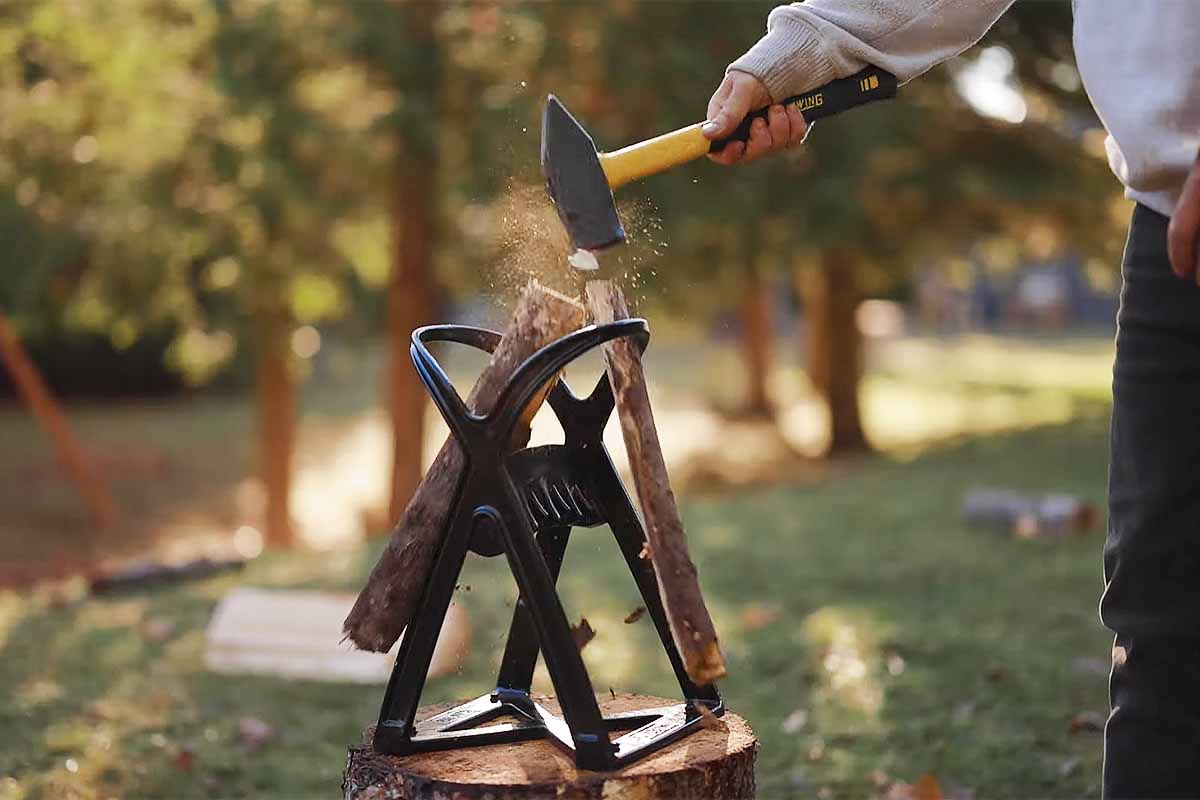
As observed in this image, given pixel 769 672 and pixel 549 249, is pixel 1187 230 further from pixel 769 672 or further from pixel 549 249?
pixel 769 672

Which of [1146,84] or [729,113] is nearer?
[1146,84]

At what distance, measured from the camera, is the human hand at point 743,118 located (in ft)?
6.88

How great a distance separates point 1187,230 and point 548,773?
114cm

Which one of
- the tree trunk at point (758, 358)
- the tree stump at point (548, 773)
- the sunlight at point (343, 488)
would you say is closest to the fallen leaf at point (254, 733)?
the tree stump at point (548, 773)

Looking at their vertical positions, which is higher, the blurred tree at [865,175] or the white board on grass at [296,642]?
the blurred tree at [865,175]

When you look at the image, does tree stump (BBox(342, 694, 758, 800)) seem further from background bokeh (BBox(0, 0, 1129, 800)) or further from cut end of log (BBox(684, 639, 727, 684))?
background bokeh (BBox(0, 0, 1129, 800))

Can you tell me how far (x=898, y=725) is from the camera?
12.0ft

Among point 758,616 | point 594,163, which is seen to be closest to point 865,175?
point 758,616

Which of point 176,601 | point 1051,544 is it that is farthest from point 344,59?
point 1051,544

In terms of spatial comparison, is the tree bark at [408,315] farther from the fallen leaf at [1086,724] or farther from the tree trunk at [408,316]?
the fallen leaf at [1086,724]

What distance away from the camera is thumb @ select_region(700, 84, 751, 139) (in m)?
2.09

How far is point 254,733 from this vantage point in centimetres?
372

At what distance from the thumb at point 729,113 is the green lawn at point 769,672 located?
1.76 metres

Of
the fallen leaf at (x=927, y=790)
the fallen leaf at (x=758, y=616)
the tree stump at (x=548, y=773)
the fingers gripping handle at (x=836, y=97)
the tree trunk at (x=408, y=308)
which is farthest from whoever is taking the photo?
the tree trunk at (x=408, y=308)
